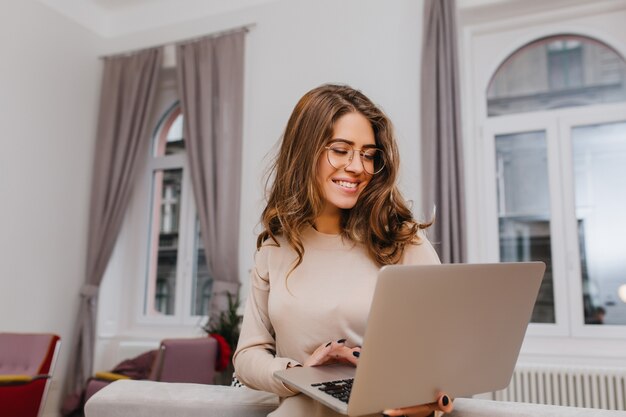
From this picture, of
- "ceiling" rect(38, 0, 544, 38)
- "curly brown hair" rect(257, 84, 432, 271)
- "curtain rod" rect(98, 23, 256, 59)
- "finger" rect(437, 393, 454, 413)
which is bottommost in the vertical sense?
"finger" rect(437, 393, 454, 413)

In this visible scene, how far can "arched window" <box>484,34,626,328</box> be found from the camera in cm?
321

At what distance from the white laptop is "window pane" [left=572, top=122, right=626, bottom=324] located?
240 centimetres

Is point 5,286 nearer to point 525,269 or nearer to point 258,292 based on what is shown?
point 258,292

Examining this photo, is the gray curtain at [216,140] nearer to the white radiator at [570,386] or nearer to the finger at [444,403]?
the white radiator at [570,386]

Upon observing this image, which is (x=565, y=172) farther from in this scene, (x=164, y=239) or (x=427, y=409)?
(x=164, y=239)

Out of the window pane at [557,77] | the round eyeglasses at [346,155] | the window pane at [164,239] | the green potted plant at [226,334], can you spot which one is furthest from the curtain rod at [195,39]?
the round eyeglasses at [346,155]

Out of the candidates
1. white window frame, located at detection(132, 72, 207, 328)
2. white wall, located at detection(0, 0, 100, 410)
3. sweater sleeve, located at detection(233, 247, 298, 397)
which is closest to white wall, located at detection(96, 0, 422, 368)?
white window frame, located at detection(132, 72, 207, 328)

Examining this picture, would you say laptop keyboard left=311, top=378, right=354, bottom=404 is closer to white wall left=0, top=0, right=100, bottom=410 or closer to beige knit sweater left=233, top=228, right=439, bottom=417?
beige knit sweater left=233, top=228, right=439, bottom=417

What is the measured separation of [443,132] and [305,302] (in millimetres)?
2190

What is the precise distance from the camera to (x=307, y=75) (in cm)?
382

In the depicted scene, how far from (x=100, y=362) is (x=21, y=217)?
4.12 ft

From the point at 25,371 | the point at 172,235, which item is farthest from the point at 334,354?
the point at 172,235

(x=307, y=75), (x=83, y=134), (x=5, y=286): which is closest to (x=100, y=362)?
(x=5, y=286)

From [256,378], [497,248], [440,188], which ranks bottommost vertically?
[256,378]
